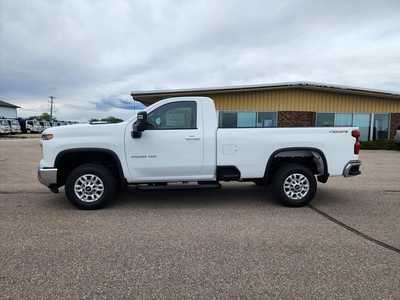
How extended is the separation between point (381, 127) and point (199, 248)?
21.0 meters

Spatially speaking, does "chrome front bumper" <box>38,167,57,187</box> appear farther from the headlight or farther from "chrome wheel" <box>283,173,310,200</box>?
"chrome wheel" <box>283,173,310,200</box>

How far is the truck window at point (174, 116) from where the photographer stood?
17.1 ft

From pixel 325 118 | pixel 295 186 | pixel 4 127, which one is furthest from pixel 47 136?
pixel 4 127

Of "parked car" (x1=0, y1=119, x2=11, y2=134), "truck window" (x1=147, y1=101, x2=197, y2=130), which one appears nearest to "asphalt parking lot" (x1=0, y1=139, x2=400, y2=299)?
"truck window" (x1=147, y1=101, x2=197, y2=130)

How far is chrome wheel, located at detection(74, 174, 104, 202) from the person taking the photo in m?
5.08

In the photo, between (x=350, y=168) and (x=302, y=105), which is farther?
(x=302, y=105)

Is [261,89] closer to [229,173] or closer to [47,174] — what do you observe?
[229,173]

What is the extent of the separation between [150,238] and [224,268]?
1233mm

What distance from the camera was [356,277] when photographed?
2.90 meters

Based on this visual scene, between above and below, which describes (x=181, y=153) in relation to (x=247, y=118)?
below

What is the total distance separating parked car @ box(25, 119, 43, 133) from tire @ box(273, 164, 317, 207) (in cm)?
4845

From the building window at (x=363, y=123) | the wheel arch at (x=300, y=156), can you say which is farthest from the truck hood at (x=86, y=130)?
the building window at (x=363, y=123)

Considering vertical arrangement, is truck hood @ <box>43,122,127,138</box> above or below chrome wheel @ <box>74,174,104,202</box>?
above

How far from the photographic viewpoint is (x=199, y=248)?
11.7 feet
